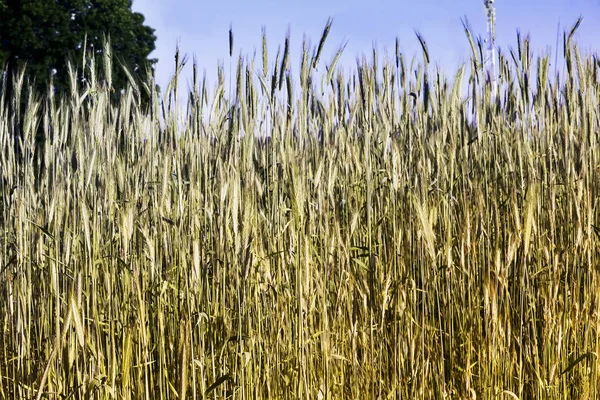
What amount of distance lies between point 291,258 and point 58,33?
12.5 m

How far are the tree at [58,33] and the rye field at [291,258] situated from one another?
1120 centimetres

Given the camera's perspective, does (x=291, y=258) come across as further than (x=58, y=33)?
No

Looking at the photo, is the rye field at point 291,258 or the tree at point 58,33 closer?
the rye field at point 291,258

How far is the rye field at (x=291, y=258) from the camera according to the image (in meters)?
1.83

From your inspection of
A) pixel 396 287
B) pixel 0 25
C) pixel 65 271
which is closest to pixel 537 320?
pixel 396 287

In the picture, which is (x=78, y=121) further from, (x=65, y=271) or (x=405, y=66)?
(x=405, y=66)

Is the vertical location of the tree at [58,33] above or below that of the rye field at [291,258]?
above

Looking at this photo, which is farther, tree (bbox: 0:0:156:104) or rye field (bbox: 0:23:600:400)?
tree (bbox: 0:0:156:104)

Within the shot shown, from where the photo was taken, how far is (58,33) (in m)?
13.5

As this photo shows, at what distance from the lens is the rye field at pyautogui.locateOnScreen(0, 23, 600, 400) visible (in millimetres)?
1835

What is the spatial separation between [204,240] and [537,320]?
0.99 metres

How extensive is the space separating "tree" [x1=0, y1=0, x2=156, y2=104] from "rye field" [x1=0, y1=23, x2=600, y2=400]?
11201 mm

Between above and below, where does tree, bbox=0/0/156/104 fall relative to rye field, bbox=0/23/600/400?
above

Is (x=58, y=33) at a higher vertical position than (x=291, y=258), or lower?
higher
